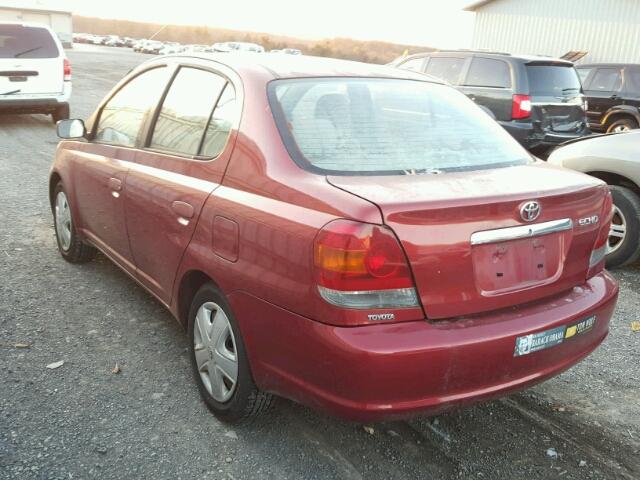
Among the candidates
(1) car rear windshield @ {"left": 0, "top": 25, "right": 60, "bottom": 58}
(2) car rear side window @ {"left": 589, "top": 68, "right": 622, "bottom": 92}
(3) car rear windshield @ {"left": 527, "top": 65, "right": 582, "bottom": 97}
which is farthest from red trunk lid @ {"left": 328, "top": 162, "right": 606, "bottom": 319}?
(2) car rear side window @ {"left": 589, "top": 68, "right": 622, "bottom": 92}

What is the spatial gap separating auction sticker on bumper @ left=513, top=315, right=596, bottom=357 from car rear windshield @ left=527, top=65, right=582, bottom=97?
6998mm

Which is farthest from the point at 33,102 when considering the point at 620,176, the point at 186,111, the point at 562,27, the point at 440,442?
the point at 562,27

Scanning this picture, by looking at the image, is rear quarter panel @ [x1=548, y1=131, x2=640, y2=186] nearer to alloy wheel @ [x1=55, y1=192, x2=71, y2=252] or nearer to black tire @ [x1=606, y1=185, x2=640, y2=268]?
black tire @ [x1=606, y1=185, x2=640, y2=268]

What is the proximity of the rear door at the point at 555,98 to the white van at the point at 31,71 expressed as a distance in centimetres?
858

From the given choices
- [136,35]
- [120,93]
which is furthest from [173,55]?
[136,35]

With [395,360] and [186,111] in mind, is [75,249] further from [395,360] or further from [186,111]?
[395,360]

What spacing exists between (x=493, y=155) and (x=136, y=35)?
Answer: 400 feet

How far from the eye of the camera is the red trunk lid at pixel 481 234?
7.38 feet

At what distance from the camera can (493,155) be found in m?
3.03

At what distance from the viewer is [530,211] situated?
2.42m

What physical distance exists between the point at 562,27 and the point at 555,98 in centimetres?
1787

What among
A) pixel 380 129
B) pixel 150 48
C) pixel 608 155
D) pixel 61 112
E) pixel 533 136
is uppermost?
pixel 380 129

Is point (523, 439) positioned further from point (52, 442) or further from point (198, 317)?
point (52, 442)

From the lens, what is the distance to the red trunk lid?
225 cm
